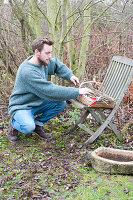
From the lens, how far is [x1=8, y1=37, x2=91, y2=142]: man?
358 cm

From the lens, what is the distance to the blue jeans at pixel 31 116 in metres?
3.78

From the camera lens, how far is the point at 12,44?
5340 millimetres

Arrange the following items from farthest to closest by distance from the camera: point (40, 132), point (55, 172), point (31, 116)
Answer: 1. point (40, 132)
2. point (31, 116)
3. point (55, 172)

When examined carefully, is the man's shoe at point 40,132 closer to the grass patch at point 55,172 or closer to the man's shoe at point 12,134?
the grass patch at point 55,172

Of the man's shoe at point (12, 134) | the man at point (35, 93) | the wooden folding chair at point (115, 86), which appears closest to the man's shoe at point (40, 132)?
the man at point (35, 93)

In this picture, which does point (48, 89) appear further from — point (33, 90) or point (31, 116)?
point (31, 116)

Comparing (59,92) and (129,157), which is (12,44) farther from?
(129,157)

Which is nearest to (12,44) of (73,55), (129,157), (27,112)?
(73,55)

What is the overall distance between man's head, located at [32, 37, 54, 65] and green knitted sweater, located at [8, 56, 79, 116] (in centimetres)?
17

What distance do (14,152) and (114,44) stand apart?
4.79 metres

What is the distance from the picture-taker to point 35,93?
375 centimetres

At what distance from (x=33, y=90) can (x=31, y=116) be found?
17.9 inches

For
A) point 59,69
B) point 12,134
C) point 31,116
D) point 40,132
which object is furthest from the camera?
point 59,69

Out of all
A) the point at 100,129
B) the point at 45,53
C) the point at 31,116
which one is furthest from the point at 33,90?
the point at 100,129
